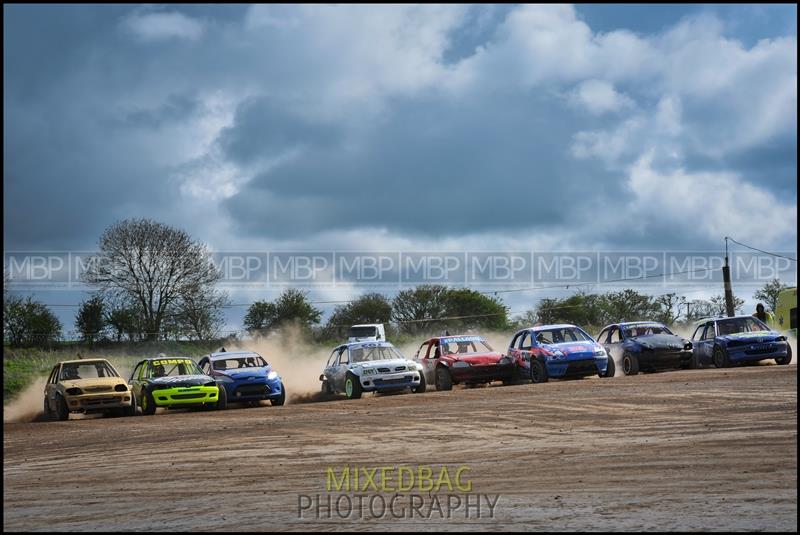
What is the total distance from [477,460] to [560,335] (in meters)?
14.5

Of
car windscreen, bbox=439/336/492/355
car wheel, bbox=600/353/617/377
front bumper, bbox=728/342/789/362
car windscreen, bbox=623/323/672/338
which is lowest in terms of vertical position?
car wheel, bbox=600/353/617/377

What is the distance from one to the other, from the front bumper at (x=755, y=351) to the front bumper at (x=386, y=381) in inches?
336

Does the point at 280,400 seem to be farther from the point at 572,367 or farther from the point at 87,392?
the point at 572,367

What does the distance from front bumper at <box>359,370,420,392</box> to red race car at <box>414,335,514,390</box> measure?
52 cm

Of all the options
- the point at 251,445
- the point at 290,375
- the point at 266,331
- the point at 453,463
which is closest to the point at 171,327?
the point at 266,331

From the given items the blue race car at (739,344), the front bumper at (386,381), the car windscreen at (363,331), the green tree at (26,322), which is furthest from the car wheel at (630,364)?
the green tree at (26,322)

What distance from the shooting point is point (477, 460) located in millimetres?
12102

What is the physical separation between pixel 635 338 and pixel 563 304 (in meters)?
41.7

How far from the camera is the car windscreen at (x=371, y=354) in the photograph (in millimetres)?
25541

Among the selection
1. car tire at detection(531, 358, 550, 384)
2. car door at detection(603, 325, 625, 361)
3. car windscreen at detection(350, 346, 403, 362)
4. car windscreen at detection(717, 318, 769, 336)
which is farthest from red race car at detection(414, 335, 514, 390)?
car windscreen at detection(717, 318, 769, 336)

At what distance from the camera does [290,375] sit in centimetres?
3638

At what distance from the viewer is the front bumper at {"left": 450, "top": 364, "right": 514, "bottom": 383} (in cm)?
2545

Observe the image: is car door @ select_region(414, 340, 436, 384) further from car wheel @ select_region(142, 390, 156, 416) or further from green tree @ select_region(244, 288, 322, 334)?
green tree @ select_region(244, 288, 322, 334)

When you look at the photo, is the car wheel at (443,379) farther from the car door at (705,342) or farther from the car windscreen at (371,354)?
the car door at (705,342)
